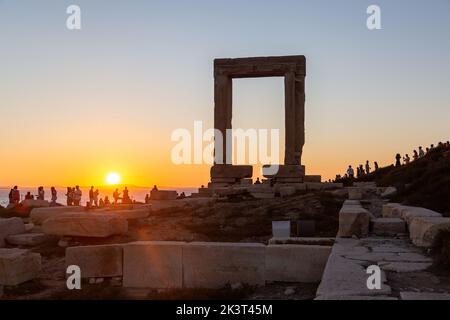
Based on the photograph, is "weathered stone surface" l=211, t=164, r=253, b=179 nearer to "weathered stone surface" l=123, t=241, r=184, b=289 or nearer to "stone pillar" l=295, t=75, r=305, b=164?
"stone pillar" l=295, t=75, r=305, b=164

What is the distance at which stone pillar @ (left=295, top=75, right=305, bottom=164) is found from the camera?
87.6ft

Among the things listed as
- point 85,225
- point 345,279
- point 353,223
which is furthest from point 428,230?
point 85,225

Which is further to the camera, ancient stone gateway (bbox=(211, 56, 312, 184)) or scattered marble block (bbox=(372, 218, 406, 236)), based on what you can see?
ancient stone gateway (bbox=(211, 56, 312, 184))

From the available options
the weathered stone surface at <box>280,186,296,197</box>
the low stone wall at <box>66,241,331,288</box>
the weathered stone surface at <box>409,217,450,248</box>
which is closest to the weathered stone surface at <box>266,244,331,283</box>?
the low stone wall at <box>66,241,331,288</box>

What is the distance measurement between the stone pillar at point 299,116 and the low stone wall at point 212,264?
18323mm

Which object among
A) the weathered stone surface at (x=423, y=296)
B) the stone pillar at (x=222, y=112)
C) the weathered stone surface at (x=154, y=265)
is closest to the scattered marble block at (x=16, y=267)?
the weathered stone surface at (x=154, y=265)

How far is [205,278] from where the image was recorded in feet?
28.4

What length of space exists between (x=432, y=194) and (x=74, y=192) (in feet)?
68.9

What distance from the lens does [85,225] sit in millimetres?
12430

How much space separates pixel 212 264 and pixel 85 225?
191 inches

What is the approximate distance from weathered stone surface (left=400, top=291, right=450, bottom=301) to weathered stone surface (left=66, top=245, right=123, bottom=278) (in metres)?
5.34

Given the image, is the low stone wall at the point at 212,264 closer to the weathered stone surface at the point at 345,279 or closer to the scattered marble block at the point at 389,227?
the weathered stone surface at the point at 345,279
